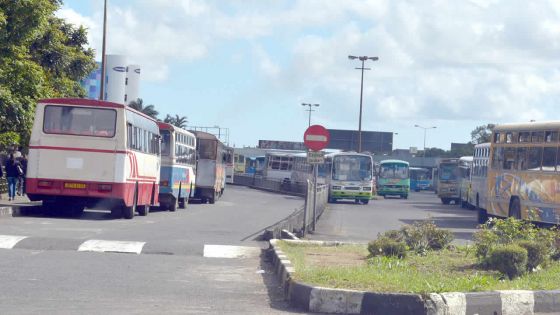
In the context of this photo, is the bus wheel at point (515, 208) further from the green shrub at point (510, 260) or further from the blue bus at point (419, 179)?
the blue bus at point (419, 179)

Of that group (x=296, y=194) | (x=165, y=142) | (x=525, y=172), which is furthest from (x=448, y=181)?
(x=525, y=172)

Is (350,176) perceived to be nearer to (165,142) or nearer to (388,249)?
(165,142)

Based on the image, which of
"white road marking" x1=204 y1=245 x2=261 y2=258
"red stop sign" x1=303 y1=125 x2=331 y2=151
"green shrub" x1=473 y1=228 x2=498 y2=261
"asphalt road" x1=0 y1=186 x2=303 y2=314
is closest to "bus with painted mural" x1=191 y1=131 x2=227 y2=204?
"red stop sign" x1=303 y1=125 x2=331 y2=151

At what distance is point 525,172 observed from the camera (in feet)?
89.4

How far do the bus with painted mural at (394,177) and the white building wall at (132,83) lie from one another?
144 ft

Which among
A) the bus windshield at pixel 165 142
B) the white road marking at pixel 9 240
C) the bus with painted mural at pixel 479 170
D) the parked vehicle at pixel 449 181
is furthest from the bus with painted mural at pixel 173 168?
the parked vehicle at pixel 449 181

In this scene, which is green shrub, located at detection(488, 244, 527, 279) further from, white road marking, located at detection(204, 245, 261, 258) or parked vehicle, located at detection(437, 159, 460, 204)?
parked vehicle, located at detection(437, 159, 460, 204)

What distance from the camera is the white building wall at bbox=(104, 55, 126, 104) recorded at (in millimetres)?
91250

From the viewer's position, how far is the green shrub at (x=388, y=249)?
14117mm

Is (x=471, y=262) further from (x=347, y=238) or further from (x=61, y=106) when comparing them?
(x=61, y=106)

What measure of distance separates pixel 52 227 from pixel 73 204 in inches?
181

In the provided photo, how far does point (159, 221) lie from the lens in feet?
80.6

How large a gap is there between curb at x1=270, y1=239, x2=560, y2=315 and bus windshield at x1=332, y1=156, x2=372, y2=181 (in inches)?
1626

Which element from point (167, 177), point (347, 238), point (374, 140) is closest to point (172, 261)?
point (347, 238)
